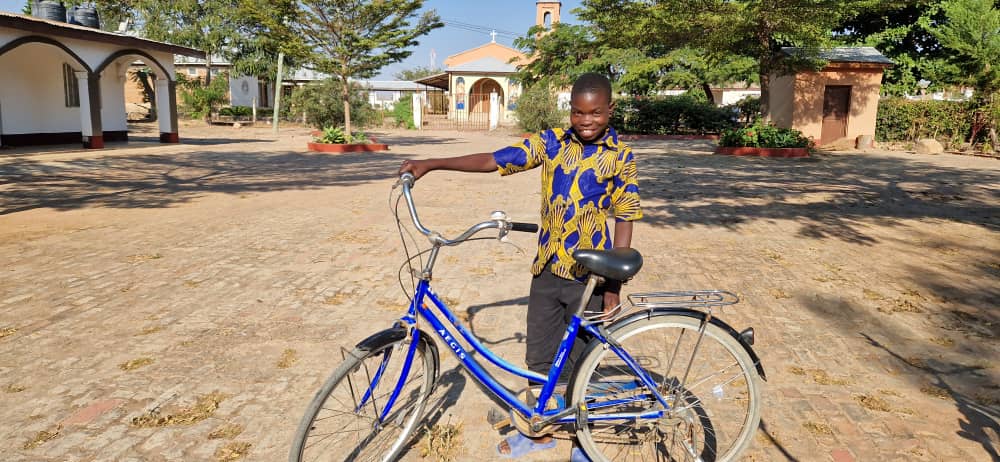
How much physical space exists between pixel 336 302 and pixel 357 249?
1.93m

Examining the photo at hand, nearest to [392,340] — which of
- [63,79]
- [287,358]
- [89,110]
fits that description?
[287,358]

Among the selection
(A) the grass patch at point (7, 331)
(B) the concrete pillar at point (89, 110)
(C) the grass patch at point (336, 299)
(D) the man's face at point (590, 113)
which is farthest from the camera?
(B) the concrete pillar at point (89, 110)

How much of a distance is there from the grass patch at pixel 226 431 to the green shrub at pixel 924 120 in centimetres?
2686

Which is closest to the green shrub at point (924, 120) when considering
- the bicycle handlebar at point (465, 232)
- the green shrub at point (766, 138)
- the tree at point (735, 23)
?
the tree at point (735, 23)

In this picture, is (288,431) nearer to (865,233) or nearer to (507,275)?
(507,275)

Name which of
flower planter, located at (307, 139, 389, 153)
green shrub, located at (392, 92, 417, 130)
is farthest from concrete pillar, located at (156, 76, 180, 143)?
green shrub, located at (392, 92, 417, 130)

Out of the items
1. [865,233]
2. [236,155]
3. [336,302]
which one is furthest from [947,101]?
[336,302]

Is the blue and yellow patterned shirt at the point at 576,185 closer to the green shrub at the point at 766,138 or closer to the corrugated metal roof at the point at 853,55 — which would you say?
the green shrub at the point at 766,138

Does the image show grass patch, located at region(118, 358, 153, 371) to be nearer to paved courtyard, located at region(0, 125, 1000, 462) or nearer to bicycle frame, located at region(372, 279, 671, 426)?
paved courtyard, located at region(0, 125, 1000, 462)

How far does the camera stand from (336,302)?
17.3 feet

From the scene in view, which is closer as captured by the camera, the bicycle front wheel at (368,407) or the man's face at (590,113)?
the bicycle front wheel at (368,407)

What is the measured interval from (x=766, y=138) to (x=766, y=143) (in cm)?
15

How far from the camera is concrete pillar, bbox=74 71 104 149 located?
19.2m

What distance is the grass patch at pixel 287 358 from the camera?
400 cm
